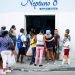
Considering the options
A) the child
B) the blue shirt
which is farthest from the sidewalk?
the blue shirt

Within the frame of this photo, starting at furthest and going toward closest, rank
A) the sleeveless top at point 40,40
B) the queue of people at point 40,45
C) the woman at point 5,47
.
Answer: the queue of people at point 40,45, the sleeveless top at point 40,40, the woman at point 5,47

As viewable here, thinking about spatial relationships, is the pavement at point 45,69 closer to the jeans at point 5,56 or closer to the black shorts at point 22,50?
the jeans at point 5,56

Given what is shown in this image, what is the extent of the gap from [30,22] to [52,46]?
2484 mm

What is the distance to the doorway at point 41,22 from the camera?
71.5 ft

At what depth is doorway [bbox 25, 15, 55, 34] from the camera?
21.8 m

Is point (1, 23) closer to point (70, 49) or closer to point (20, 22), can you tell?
point (20, 22)

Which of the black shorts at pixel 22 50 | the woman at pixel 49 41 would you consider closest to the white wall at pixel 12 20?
the black shorts at pixel 22 50

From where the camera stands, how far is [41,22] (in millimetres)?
22000

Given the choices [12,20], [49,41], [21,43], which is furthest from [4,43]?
[12,20]

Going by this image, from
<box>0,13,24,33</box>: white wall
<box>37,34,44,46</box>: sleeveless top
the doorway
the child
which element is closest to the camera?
<box>37,34,44,46</box>: sleeveless top

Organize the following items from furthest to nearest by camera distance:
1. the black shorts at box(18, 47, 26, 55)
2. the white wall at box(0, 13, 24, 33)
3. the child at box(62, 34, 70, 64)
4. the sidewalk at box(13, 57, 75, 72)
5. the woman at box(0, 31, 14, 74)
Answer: the white wall at box(0, 13, 24, 33) < the black shorts at box(18, 47, 26, 55) < the child at box(62, 34, 70, 64) < the sidewalk at box(13, 57, 75, 72) < the woman at box(0, 31, 14, 74)

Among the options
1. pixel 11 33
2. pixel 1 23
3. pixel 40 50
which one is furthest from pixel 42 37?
pixel 1 23

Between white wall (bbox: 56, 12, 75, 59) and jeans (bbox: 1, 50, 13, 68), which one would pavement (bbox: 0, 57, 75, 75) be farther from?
white wall (bbox: 56, 12, 75, 59)

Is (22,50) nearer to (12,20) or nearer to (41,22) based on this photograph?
(12,20)
